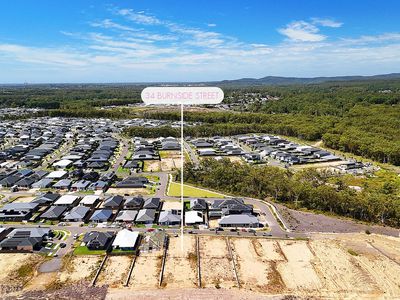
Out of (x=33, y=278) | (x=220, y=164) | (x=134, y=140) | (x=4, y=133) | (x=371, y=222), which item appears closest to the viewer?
(x=33, y=278)

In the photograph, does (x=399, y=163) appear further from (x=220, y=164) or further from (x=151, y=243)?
(x=151, y=243)

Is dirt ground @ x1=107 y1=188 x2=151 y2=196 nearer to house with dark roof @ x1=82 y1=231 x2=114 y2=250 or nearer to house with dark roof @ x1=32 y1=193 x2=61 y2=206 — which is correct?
house with dark roof @ x1=32 y1=193 x2=61 y2=206

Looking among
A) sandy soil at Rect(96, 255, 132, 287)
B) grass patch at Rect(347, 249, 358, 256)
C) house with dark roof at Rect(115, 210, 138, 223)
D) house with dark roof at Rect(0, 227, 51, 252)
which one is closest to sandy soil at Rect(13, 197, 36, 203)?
house with dark roof at Rect(0, 227, 51, 252)

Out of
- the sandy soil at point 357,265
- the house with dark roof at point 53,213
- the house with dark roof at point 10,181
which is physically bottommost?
the sandy soil at point 357,265

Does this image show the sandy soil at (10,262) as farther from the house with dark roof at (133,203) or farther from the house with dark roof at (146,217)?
the house with dark roof at (133,203)

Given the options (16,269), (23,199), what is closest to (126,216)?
(16,269)

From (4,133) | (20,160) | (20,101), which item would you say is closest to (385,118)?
(20,160)

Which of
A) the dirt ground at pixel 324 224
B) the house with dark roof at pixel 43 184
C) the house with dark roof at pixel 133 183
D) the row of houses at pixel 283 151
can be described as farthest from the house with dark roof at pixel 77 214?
the row of houses at pixel 283 151
